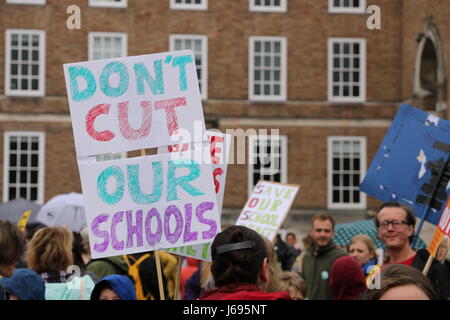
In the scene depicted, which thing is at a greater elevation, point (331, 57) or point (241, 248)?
point (331, 57)

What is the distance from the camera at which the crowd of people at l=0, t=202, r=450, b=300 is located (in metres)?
3.21

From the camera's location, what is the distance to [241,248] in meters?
3.40

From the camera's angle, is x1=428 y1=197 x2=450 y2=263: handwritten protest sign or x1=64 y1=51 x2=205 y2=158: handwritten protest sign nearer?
x1=64 y1=51 x2=205 y2=158: handwritten protest sign

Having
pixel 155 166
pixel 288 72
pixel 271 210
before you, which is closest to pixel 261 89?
pixel 288 72

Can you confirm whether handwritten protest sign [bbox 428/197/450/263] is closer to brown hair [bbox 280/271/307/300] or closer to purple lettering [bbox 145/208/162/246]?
brown hair [bbox 280/271/307/300]

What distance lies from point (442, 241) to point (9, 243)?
2405mm

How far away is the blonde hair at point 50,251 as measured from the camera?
18.9 ft

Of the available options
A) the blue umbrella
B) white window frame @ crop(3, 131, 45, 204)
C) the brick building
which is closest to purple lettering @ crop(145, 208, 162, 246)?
the blue umbrella

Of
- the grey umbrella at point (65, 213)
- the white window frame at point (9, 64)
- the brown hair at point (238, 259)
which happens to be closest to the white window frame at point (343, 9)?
the white window frame at point (9, 64)

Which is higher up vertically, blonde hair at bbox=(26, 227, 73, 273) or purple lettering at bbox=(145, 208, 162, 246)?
purple lettering at bbox=(145, 208, 162, 246)

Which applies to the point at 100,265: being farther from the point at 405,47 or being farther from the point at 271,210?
the point at 405,47

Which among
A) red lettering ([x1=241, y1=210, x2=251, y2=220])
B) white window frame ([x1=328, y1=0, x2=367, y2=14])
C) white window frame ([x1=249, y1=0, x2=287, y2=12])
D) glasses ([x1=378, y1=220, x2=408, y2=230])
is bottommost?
red lettering ([x1=241, y1=210, x2=251, y2=220])

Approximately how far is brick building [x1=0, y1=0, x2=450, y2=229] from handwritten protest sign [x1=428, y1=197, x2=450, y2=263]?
19741 millimetres

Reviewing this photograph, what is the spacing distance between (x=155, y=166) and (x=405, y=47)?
20245mm
